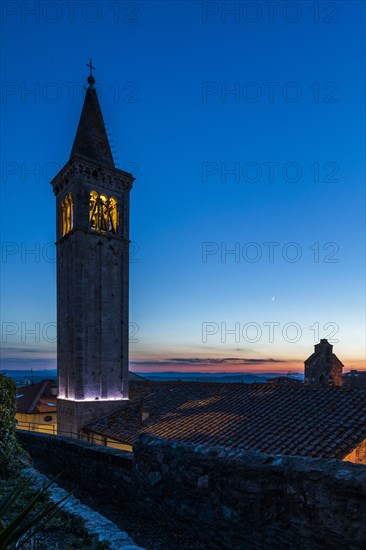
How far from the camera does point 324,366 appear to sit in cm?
1898

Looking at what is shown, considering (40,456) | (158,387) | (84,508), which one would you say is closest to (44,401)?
(158,387)

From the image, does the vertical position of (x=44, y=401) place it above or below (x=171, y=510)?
below

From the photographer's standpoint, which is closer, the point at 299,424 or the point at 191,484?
the point at 191,484

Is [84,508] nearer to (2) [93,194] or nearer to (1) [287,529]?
(1) [287,529]

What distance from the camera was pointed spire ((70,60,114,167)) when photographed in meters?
22.0

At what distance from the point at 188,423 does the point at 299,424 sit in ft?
15.0

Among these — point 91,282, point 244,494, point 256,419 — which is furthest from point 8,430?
point 91,282

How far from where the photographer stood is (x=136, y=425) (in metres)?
16.2

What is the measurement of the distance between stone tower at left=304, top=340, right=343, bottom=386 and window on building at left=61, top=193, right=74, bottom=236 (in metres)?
16.5

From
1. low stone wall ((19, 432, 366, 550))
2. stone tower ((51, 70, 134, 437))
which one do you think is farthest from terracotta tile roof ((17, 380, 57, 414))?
Answer: low stone wall ((19, 432, 366, 550))

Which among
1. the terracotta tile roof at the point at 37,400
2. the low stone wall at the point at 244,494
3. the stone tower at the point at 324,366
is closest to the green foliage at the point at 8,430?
the low stone wall at the point at 244,494

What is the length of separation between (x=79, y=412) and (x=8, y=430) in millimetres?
14278

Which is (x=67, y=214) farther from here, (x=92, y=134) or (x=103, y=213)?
(x=92, y=134)

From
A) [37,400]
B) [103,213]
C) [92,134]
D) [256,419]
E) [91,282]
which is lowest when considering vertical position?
[37,400]
